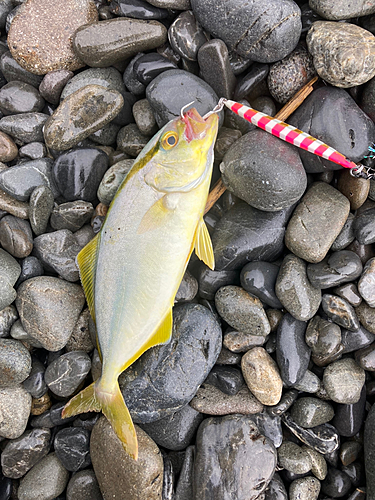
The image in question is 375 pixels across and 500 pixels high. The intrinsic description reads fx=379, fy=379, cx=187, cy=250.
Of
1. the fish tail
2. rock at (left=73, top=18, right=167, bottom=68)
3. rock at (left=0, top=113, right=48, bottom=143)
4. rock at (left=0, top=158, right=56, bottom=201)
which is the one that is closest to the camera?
the fish tail

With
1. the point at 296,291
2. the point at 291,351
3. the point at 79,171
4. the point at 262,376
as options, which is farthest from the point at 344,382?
the point at 79,171

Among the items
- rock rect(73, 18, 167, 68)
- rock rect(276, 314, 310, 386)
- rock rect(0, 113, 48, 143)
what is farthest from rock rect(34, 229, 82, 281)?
rock rect(276, 314, 310, 386)

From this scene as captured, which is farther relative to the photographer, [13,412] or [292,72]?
[13,412]

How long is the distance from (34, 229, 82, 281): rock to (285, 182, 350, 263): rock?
6.96 ft

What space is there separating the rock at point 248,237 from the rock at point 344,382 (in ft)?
4.22

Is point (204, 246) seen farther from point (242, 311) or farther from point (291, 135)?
point (291, 135)

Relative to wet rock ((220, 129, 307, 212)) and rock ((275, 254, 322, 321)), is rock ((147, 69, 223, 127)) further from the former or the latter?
rock ((275, 254, 322, 321))

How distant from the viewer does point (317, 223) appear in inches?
140

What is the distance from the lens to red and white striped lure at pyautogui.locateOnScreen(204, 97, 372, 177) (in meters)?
3.32

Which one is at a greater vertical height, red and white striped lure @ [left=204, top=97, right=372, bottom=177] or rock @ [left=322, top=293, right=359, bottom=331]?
red and white striped lure @ [left=204, top=97, right=372, bottom=177]

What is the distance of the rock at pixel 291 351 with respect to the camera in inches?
142

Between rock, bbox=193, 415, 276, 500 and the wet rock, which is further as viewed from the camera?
rock, bbox=193, 415, 276, 500

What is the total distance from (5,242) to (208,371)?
94.0 inches

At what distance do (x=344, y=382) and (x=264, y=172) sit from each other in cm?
214
